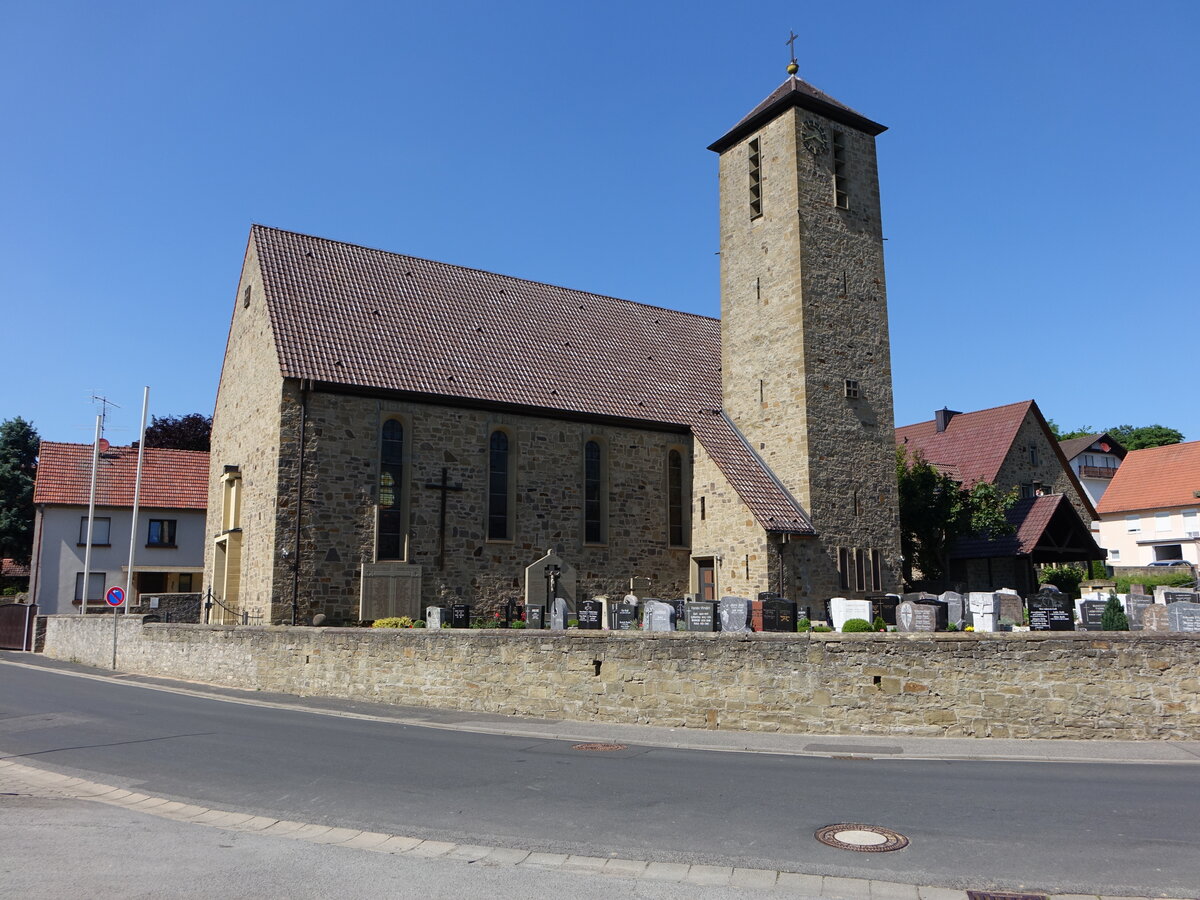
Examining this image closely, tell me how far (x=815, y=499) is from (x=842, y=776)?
16143 mm

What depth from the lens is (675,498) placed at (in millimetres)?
29125

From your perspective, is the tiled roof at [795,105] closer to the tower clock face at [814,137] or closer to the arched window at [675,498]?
the tower clock face at [814,137]

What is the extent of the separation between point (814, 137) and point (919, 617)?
56.1ft

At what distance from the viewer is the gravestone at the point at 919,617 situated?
54.5 feet

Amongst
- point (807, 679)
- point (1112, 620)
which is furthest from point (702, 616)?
point (1112, 620)

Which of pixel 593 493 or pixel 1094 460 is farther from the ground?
pixel 1094 460

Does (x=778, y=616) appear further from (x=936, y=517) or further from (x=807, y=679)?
(x=936, y=517)

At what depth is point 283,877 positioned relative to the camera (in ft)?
21.9

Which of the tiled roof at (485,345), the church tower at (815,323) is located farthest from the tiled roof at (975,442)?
the tiled roof at (485,345)

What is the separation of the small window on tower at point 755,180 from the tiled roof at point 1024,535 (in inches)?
518

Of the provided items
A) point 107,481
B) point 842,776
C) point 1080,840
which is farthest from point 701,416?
point 107,481

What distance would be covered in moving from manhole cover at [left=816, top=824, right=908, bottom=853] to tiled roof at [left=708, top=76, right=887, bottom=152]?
2435 centimetres

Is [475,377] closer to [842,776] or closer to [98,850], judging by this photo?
[842,776]

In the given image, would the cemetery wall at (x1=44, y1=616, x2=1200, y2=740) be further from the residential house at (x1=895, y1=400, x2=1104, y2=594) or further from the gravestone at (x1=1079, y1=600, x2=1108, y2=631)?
the residential house at (x1=895, y1=400, x2=1104, y2=594)
